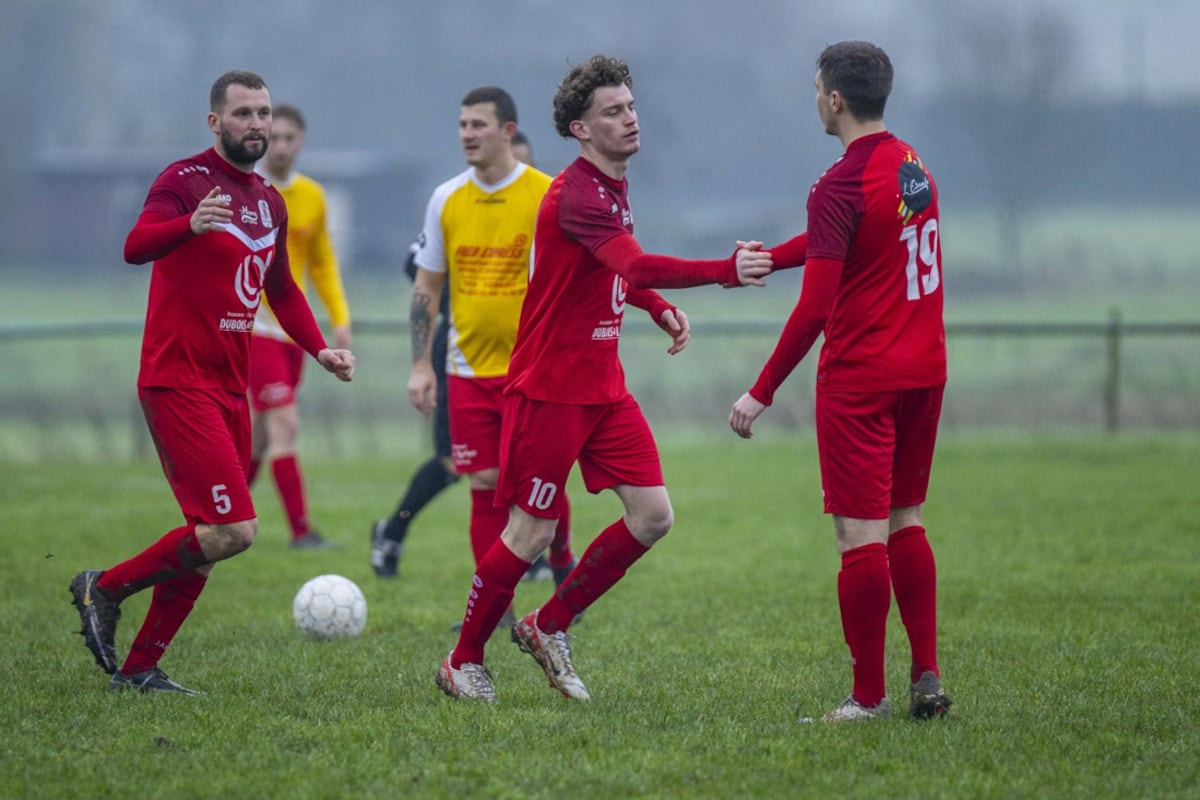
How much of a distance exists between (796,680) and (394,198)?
156ft

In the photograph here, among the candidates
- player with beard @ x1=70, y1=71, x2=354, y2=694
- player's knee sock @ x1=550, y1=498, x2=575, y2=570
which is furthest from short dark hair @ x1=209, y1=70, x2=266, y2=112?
player's knee sock @ x1=550, y1=498, x2=575, y2=570

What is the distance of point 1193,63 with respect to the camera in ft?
153

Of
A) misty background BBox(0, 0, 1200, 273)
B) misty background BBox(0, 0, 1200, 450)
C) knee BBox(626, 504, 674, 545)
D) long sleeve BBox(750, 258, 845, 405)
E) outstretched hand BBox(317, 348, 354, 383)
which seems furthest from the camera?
misty background BBox(0, 0, 1200, 273)

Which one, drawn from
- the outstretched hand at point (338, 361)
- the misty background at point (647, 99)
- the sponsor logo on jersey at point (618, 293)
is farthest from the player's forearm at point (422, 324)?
the misty background at point (647, 99)

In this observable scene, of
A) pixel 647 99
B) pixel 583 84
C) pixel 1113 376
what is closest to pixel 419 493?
pixel 583 84

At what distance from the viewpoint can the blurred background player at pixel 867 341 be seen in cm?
487

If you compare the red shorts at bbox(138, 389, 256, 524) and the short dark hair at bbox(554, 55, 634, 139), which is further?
the red shorts at bbox(138, 389, 256, 524)

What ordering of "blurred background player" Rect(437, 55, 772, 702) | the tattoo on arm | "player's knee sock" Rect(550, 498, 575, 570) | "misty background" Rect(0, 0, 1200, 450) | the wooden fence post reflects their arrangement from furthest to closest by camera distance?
"misty background" Rect(0, 0, 1200, 450) < the wooden fence post < "player's knee sock" Rect(550, 498, 575, 570) < the tattoo on arm < "blurred background player" Rect(437, 55, 772, 702)

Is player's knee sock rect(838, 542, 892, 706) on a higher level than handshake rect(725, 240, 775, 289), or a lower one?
lower

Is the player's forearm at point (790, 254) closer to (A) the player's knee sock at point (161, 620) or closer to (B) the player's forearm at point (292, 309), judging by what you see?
(B) the player's forearm at point (292, 309)

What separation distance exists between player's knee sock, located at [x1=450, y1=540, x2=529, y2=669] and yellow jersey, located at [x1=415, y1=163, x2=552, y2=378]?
1662 mm

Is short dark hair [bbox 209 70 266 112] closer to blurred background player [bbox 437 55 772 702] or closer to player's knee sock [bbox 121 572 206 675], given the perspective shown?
blurred background player [bbox 437 55 772 702]

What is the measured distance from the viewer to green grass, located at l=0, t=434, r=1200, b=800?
4.42m

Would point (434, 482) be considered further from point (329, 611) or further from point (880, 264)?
point (880, 264)
